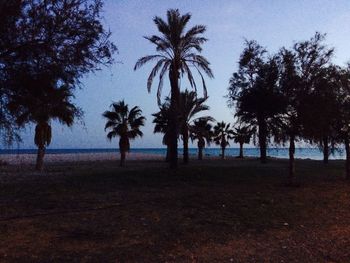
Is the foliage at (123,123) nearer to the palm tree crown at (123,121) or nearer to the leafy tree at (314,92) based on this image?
the palm tree crown at (123,121)

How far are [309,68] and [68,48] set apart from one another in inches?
557

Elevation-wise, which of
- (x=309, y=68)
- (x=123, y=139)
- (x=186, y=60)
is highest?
(x=186, y=60)

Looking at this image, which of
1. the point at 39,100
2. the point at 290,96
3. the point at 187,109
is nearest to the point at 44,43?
the point at 39,100

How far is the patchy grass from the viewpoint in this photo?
26.3 ft

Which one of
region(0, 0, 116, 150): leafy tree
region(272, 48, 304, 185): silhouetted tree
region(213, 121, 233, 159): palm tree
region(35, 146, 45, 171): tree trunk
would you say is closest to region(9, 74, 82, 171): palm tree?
region(0, 0, 116, 150): leafy tree

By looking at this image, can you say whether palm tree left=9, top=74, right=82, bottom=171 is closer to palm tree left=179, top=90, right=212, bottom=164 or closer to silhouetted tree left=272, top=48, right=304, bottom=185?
silhouetted tree left=272, top=48, right=304, bottom=185

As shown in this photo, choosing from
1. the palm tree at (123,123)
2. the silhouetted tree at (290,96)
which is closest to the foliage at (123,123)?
the palm tree at (123,123)

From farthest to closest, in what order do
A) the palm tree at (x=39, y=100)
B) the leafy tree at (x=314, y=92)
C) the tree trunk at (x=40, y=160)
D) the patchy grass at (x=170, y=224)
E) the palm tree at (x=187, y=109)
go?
the palm tree at (x=187, y=109), the tree trunk at (x=40, y=160), the leafy tree at (x=314, y=92), the palm tree at (x=39, y=100), the patchy grass at (x=170, y=224)

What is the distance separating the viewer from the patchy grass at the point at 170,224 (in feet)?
26.3

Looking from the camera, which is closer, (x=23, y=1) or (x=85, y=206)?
(x=23, y=1)

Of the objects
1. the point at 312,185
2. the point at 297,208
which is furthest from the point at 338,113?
the point at 297,208

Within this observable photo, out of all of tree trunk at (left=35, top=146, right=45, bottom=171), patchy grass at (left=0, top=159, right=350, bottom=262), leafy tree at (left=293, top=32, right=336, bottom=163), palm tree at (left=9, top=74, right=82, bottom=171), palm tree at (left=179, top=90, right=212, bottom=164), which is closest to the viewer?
patchy grass at (left=0, top=159, right=350, bottom=262)

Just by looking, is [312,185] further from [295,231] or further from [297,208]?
[295,231]

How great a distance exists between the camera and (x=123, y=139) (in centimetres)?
4203
